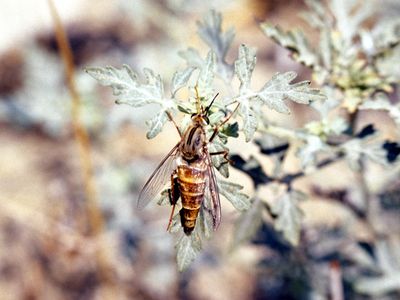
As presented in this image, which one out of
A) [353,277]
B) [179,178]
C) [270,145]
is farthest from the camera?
[353,277]

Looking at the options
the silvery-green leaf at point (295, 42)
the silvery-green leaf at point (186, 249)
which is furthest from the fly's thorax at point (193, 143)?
the silvery-green leaf at point (295, 42)

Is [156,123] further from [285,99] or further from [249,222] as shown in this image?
[249,222]

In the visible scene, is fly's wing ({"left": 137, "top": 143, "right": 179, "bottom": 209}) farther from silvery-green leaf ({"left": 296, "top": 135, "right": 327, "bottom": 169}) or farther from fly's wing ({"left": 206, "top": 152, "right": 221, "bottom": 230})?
silvery-green leaf ({"left": 296, "top": 135, "right": 327, "bottom": 169})

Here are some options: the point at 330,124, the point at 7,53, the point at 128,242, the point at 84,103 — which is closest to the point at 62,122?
the point at 84,103

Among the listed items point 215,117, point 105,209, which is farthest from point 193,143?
point 105,209

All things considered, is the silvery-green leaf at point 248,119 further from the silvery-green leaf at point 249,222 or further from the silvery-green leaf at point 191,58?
the silvery-green leaf at point 249,222

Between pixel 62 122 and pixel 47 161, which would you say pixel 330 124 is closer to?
pixel 62 122

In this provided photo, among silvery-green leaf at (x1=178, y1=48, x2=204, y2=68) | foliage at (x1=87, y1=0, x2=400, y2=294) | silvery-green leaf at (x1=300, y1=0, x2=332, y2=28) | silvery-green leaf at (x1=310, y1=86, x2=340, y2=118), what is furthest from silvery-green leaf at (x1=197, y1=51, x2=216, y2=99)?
silvery-green leaf at (x1=300, y1=0, x2=332, y2=28)
